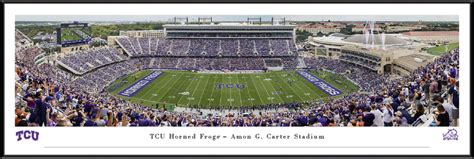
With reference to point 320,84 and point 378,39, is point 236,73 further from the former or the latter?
point 378,39

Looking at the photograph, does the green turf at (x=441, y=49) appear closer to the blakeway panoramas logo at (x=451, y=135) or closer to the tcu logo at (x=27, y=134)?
the blakeway panoramas logo at (x=451, y=135)

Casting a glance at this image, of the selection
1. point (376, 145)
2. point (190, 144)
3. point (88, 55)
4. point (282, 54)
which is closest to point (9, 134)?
point (190, 144)

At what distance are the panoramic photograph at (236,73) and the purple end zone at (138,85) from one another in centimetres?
10

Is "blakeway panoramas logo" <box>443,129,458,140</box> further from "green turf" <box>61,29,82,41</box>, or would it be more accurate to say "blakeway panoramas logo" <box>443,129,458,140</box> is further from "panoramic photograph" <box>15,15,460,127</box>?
"green turf" <box>61,29,82,41</box>

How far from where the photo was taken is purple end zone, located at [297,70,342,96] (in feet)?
65.8

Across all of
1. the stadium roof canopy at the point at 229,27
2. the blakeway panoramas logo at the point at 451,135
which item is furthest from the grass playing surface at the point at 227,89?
the blakeway panoramas logo at the point at 451,135

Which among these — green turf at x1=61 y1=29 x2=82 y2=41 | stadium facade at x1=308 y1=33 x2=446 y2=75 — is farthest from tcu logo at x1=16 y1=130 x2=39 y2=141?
green turf at x1=61 y1=29 x2=82 y2=41

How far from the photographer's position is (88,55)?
1045 inches

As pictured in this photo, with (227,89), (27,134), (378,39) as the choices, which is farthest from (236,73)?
(27,134)

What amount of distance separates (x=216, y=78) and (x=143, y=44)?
1028 cm

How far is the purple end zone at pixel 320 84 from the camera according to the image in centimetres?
2005

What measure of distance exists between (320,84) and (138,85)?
8690 mm

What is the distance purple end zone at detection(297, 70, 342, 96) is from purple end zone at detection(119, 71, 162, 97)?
8155mm
